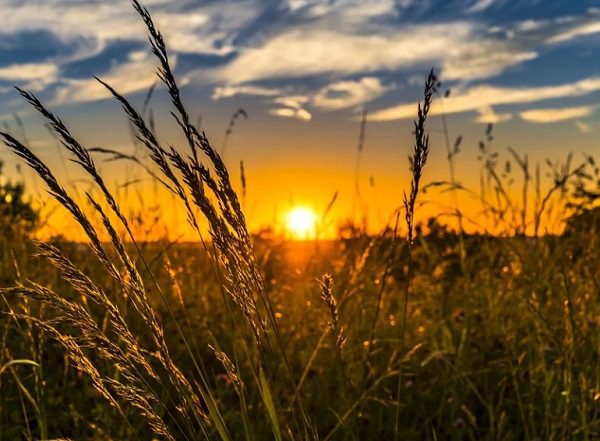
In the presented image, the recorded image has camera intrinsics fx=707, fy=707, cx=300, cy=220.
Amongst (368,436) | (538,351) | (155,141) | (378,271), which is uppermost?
(155,141)

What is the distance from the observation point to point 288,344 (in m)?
3.74

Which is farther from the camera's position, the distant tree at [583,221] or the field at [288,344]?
the distant tree at [583,221]

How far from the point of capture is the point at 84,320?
4.57 ft

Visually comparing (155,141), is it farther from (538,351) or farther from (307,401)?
(538,351)

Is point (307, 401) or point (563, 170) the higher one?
point (563, 170)

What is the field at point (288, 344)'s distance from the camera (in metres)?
1.36

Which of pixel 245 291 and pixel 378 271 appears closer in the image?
pixel 245 291

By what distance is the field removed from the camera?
136 centimetres

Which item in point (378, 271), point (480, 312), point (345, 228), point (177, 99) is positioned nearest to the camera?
point (177, 99)

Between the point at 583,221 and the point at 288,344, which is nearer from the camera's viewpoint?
the point at 288,344

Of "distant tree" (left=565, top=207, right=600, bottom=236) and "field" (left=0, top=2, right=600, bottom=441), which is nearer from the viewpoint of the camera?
"field" (left=0, top=2, right=600, bottom=441)

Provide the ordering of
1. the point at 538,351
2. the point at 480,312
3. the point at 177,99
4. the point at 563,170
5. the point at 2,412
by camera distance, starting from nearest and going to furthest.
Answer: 1. the point at 177,99
2. the point at 2,412
3. the point at 538,351
4. the point at 563,170
5. the point at 480,312

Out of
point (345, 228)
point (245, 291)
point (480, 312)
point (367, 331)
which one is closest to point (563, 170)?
point (480, 312)

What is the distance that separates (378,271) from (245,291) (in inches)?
137
